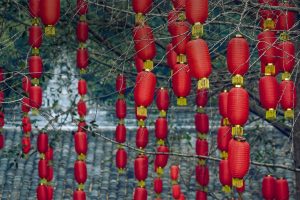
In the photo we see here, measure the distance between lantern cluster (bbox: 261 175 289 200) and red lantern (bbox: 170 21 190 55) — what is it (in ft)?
7.63

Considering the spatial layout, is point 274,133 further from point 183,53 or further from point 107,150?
point 183,53

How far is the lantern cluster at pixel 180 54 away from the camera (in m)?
7.44

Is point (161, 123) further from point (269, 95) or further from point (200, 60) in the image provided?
point (200, 60)

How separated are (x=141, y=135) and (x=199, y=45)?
261 cm

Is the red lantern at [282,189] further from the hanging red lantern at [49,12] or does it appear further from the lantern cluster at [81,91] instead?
the hanging red lantern at [49,12]

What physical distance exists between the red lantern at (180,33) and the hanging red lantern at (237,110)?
1015mm

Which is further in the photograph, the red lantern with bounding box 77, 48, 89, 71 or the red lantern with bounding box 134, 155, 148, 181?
the red lantern with bounding box 134, 155, 148, 181

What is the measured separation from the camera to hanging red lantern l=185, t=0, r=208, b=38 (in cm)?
673

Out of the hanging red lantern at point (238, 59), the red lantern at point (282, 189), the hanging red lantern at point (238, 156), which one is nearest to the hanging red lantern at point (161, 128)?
the red lantern at point (282, 189)

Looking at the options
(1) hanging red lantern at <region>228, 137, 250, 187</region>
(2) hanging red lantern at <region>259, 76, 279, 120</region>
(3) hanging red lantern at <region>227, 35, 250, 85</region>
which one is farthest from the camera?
(2) hanging red lantern at <region>259, 76, 279, 120</region>

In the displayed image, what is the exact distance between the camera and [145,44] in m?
7.73

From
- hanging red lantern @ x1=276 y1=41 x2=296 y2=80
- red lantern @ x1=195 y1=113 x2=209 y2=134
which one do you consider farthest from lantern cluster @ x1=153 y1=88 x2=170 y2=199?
hanging red lantern @ x1=276 y1=41 x2=296 y2=80

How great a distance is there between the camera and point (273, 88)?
23.6 ft

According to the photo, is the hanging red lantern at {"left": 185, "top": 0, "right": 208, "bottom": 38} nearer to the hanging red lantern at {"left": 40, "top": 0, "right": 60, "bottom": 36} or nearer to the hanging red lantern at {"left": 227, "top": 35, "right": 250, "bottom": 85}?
the hanging red lantern at {"left": 227, "top": 35, "right": 250, "bottom": 85}
